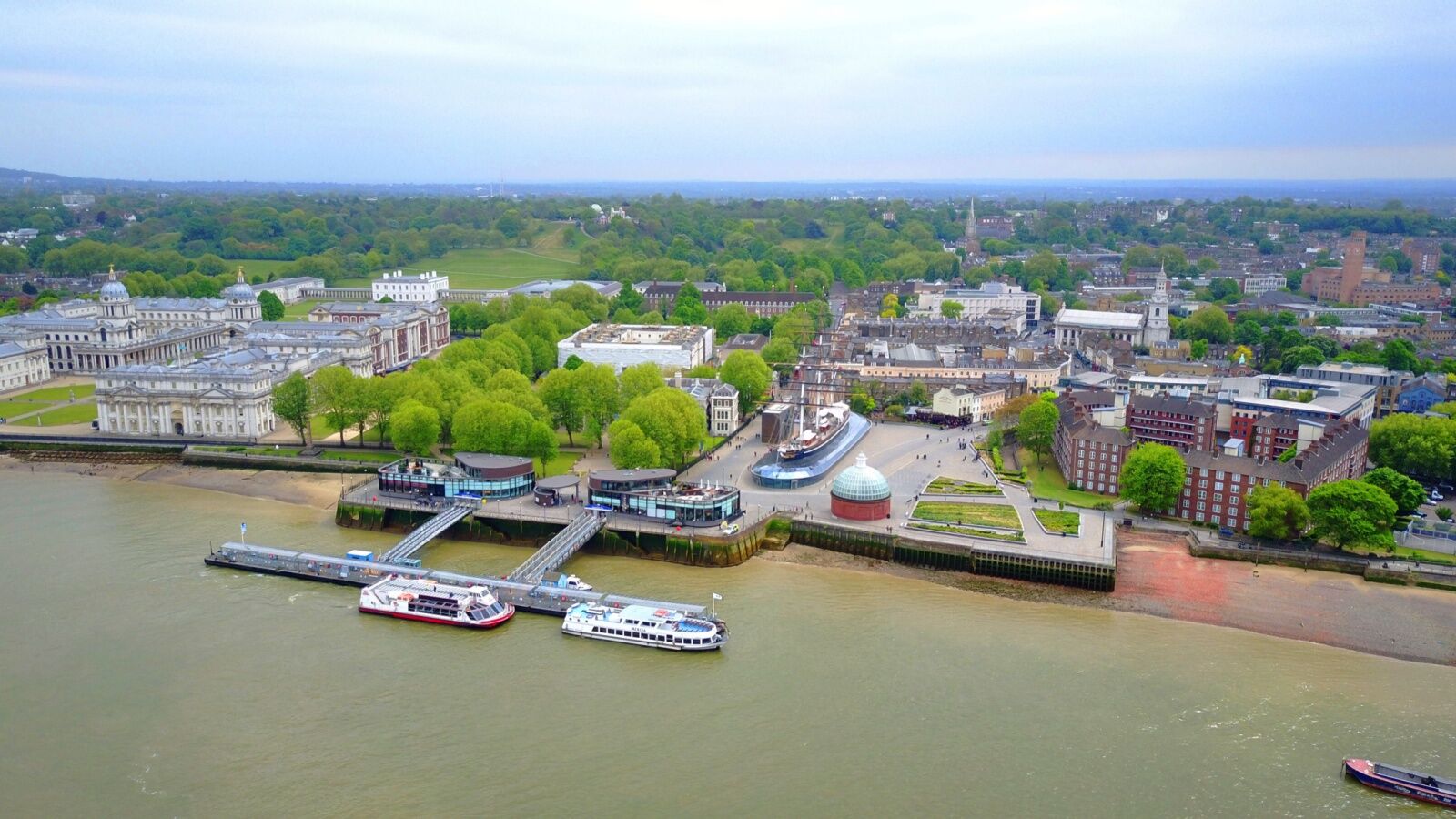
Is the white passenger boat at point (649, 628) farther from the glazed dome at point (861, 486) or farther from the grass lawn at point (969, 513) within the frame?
the grass lawn at point (969, 513)

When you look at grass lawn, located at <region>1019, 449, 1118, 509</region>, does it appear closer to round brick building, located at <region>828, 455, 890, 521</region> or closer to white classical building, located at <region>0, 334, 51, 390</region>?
round brick building, located at <region>828, 455, 890, 521</region>

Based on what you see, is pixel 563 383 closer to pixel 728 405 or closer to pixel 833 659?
pixel 728 405

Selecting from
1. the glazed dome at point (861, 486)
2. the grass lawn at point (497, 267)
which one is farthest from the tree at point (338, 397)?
the grass lawn at point (497, 267)

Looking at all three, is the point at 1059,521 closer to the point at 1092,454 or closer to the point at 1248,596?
the point at 1092,454

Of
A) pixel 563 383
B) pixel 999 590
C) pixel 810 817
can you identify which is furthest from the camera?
pixel 563 383

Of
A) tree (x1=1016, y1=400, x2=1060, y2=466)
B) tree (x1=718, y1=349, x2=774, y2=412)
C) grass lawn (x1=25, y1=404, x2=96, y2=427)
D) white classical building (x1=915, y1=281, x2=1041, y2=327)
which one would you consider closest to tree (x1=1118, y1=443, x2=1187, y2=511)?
tree (x1=1016, y1=400, x2=1060, y2=466)

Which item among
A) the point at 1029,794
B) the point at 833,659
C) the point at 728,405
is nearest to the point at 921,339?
the point at 728,405
